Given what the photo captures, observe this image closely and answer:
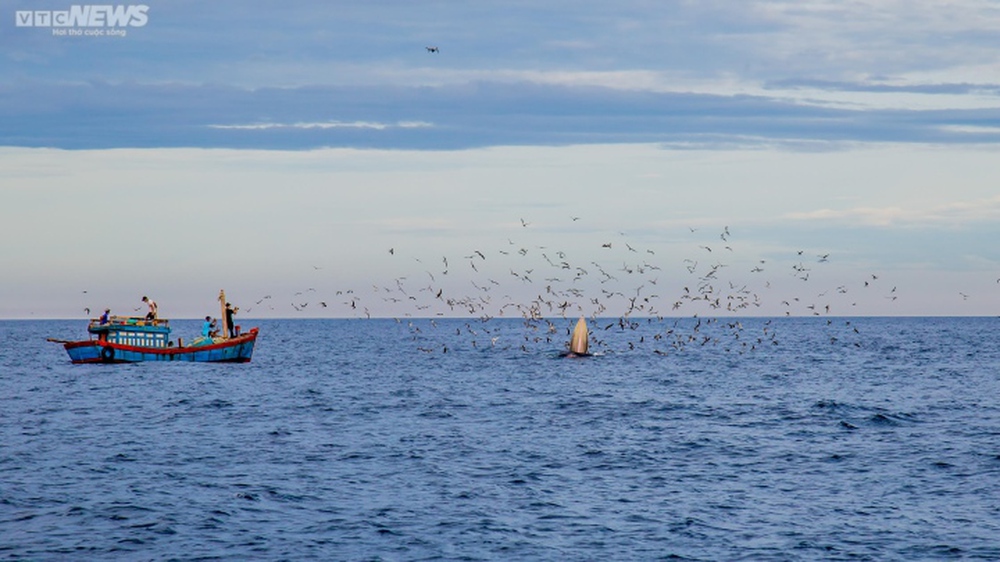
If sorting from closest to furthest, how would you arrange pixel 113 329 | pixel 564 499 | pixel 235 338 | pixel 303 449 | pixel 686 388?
pixel 564 499, pixel 303 449, pixel 686 388, pixel 113 329, pixel 235 338

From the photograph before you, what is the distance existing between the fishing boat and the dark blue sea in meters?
9.30

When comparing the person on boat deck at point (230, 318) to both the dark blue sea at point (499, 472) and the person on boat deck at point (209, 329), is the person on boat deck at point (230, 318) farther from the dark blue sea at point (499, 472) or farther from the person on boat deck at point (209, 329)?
the dark blue sea at point (499, 472)

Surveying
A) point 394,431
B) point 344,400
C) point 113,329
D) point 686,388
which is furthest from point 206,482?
point 113,329

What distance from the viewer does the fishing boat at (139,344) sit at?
3226 inches

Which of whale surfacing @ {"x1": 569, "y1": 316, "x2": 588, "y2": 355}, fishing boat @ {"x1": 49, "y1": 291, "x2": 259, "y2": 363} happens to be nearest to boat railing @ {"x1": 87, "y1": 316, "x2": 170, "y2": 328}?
fishing boat @ {"x1": 49, "y1": 291, "x2": 259, "y2": 363}

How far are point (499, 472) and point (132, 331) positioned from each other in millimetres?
53713

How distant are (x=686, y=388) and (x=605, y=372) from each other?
15571 mm

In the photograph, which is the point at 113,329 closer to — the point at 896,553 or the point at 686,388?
the point at 686,388

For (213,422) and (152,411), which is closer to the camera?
(213,422)

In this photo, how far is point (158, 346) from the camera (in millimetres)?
84000

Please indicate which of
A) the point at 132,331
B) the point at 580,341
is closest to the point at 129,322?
A: the point at 132,331

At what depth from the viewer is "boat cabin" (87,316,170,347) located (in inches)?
3209

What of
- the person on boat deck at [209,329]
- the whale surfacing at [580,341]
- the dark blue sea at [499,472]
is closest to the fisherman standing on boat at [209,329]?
the person on boat deck at [209,329]

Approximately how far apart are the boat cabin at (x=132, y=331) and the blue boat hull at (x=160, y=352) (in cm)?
53
